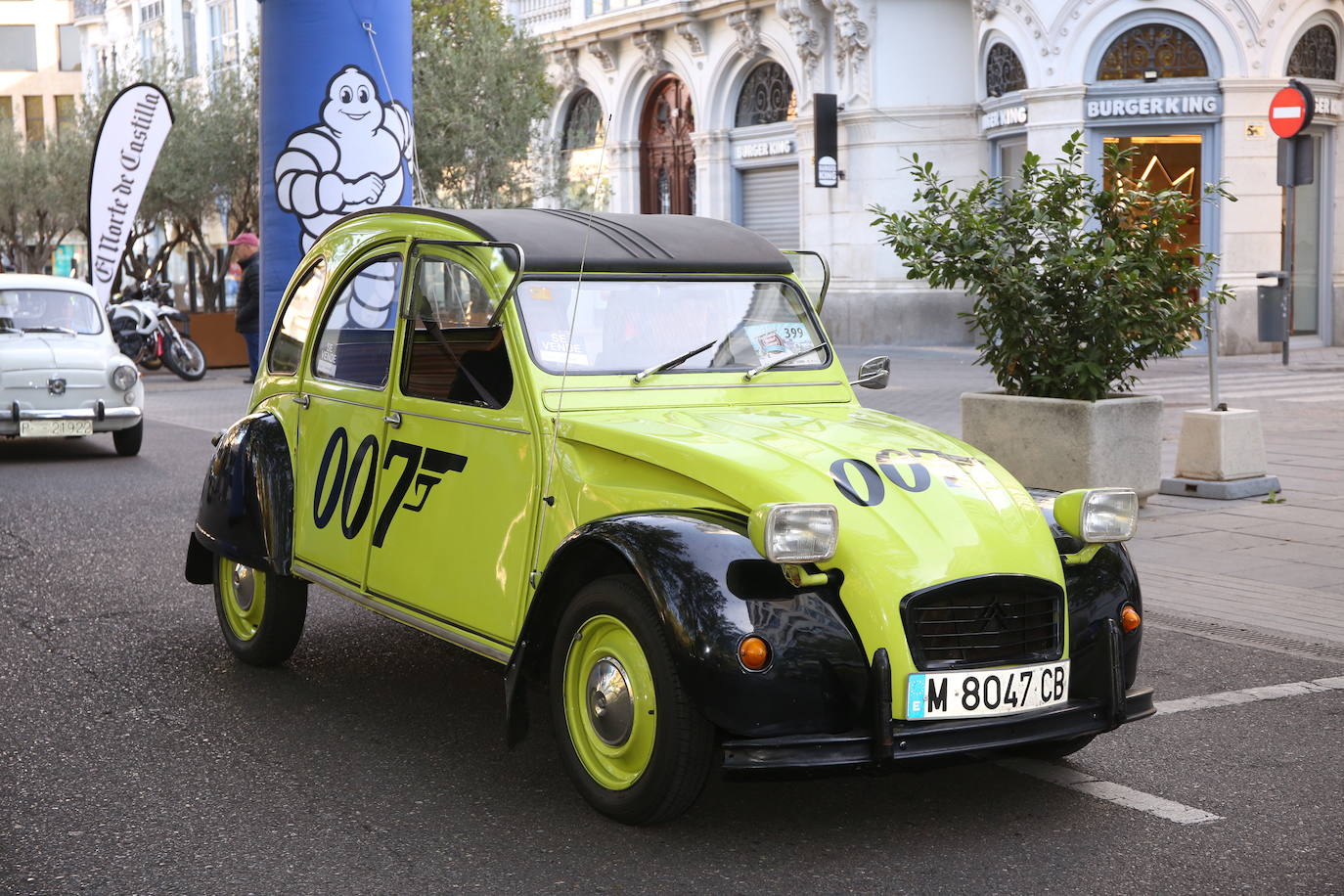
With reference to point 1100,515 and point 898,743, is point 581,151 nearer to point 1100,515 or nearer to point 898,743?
point 1100,515

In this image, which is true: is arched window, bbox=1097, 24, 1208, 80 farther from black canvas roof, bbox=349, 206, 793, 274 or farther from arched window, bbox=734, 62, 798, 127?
black canvas roof, bbox=349, 206, 793, 274

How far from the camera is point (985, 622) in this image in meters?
4.26

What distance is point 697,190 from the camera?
31531mm

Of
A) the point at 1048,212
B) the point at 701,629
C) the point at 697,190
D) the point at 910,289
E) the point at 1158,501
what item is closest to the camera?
the point at 701,629

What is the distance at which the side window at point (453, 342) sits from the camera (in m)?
5.14

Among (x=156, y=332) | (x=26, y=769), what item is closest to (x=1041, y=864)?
(x=26, y=769)

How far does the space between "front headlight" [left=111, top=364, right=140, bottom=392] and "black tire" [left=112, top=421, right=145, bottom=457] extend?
0.34 m

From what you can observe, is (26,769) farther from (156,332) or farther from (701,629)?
(156,332)

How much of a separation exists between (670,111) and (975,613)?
96.3 ft

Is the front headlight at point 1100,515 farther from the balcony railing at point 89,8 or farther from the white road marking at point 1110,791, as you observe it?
the balcony railing at point 89,8

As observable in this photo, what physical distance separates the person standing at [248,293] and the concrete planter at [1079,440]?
1274 cm

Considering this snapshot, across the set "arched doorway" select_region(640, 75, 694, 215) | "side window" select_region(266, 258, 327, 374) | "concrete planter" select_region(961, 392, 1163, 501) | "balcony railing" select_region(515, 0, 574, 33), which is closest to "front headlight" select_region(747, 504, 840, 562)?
"side window" select_region(266, 258, 327, 374)

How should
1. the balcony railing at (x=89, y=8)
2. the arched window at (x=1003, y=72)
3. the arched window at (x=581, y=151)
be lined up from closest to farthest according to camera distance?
the arched window at (x=1003, y=72), the arched window at (x=581, y=151), the balcony railing at (x=89, y=8)

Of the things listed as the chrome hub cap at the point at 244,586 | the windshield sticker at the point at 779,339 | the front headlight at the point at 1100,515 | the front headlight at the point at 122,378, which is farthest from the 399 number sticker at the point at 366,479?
the front headlight at the point at 122,378
